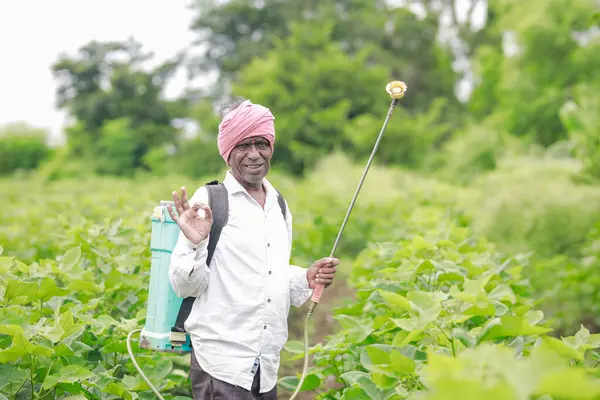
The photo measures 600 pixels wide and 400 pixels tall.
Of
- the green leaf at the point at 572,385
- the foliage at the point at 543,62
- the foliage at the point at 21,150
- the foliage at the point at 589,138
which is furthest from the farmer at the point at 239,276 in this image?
the foliage at the point at 21,150

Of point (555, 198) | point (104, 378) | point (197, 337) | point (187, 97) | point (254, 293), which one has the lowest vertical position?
point (104, 378)

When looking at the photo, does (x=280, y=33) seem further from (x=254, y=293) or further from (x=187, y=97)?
(x=254, y=293)

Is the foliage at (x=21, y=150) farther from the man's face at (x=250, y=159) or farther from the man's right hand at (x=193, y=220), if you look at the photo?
the man's right hand at (x=193, y=220)

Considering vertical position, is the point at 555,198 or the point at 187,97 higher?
the point at 187,97

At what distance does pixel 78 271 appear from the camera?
309 cm

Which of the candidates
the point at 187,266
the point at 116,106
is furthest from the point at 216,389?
the point at 116,106

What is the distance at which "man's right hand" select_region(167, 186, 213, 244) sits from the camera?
2533 mm

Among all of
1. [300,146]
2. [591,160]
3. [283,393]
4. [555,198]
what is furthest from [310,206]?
[300,146]

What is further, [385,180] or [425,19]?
[425,19]

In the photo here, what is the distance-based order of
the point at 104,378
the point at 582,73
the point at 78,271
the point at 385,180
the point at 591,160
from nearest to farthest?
1. the point at 104,378
2. the point at 78,271
3. the point at 591,160
4. the point at 385,180
5. the point at 582,73

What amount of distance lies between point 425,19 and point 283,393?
33424 millimetres

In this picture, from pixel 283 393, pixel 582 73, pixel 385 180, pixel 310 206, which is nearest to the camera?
pixel 283 393

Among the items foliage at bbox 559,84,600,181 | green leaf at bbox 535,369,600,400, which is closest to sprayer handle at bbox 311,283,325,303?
green leaf at bbox 535,369,600,400

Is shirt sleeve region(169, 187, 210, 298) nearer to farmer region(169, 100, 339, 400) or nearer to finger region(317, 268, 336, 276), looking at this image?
farmer region(169, 100, 339, 400)
